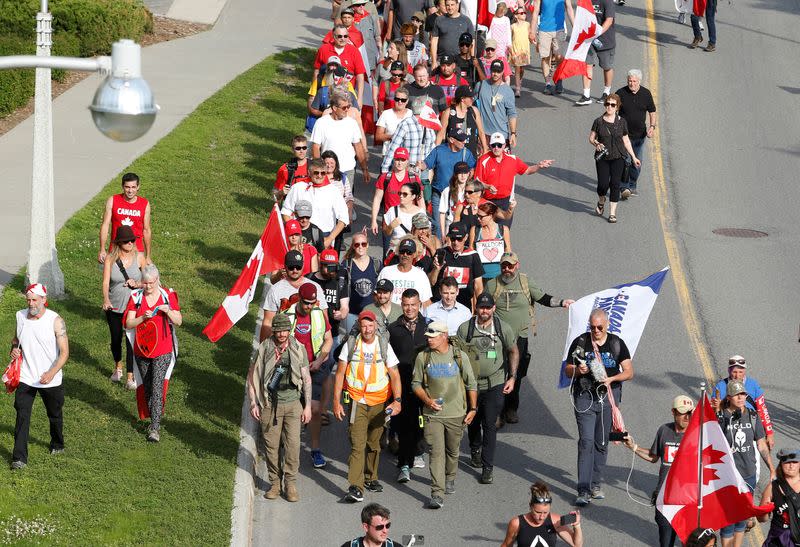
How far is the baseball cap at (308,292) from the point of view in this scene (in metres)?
14.0

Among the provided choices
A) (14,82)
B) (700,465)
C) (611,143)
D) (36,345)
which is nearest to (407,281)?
(36,345)

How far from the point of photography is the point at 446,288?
14492mm

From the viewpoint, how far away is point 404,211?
17.1 meters

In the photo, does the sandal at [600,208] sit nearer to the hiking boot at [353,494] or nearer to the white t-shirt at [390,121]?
the white t-shirt at [390,121]

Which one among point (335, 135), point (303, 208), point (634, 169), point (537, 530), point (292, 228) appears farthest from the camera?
point (634, 169)

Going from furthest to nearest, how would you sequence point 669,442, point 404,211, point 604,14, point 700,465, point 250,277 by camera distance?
point 604,14
point 404,211
point 250,277
point 669,442
point 700,465

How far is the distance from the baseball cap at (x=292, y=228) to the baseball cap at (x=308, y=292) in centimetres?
210

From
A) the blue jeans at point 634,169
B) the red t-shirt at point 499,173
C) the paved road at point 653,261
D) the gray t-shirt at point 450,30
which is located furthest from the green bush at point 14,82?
the blue jeans at point 634,169

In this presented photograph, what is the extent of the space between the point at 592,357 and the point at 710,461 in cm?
219

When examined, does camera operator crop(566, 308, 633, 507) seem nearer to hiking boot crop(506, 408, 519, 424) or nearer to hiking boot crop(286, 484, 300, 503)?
hiking boot crop(506, 408, 519, 424)

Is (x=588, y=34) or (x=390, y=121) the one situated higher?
(x=588, y=34)

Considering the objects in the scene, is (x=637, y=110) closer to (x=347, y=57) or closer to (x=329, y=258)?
(x=347, y=57)

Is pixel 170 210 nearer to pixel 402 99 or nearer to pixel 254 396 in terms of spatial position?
pixel 402 99

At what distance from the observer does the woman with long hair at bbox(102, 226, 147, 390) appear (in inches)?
597
